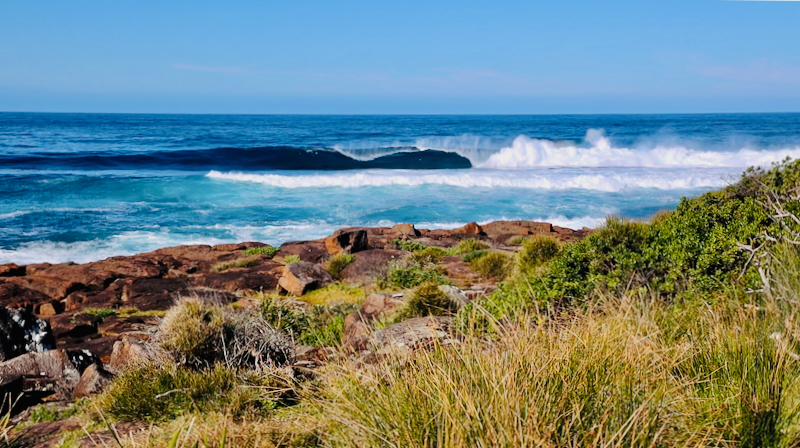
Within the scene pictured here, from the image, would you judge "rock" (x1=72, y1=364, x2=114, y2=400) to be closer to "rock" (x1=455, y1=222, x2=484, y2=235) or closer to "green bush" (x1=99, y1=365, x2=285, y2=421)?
"green bush" (x1=99, y1=365, x2=285, y2=421)

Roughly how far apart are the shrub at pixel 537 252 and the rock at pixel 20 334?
6487 millimetres

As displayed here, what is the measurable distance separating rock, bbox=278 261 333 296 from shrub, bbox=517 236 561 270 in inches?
144

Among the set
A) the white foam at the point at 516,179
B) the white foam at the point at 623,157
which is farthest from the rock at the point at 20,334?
the white foam at the point at 623,157

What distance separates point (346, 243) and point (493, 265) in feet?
13.0

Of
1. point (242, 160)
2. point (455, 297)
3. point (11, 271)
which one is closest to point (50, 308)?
point (11, 271)

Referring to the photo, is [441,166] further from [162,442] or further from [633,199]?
[162,442]

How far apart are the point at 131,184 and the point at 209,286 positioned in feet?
72.0

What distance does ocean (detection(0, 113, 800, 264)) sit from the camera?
22203mm

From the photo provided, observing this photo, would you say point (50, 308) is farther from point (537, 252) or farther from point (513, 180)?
point (513, 180)

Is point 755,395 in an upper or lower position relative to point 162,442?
upper

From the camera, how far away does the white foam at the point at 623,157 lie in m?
42.0

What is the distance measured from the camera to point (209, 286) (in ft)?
40.1

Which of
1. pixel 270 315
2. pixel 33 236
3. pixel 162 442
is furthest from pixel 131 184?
pixel 162 442

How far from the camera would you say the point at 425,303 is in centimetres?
798
